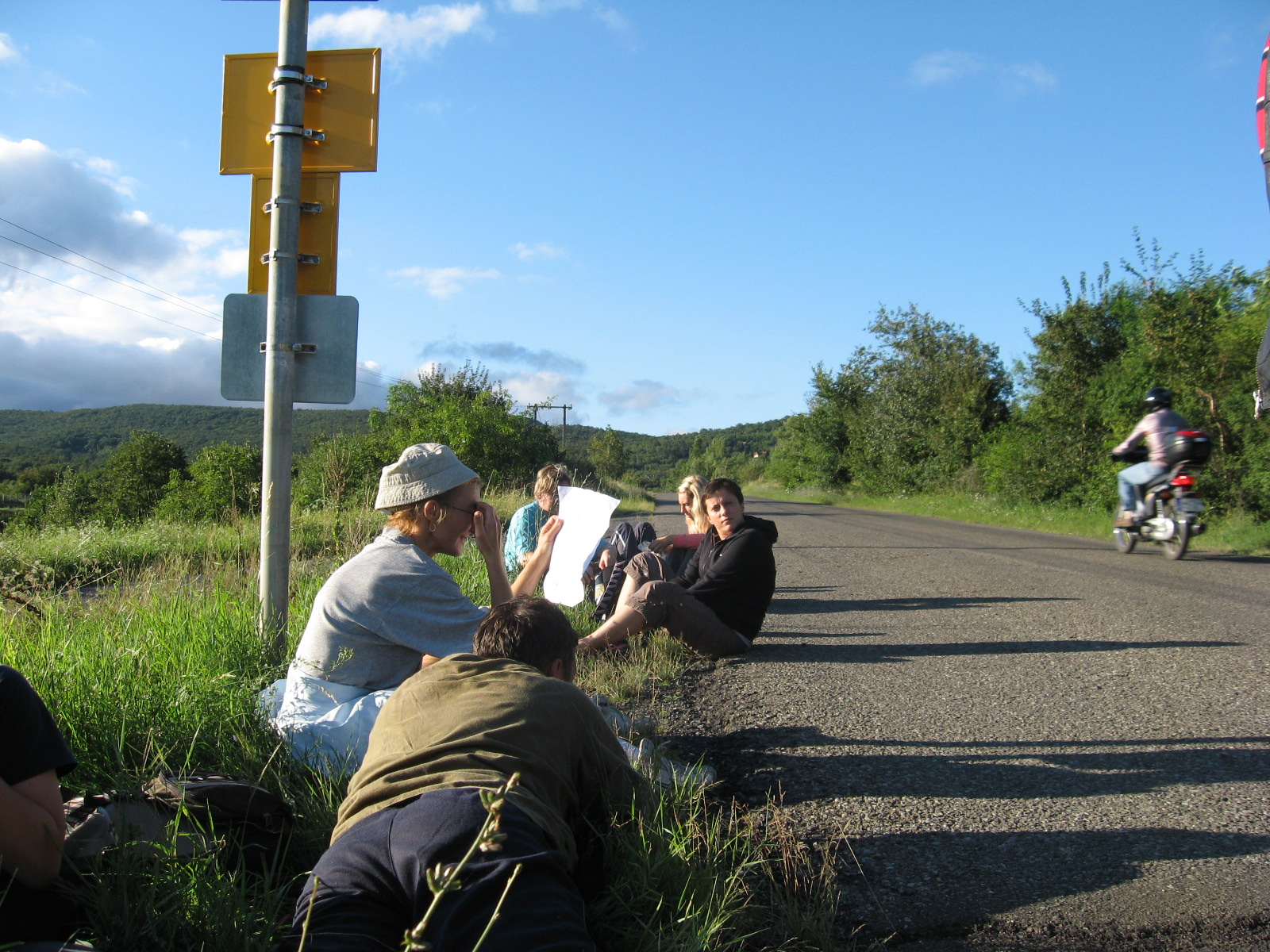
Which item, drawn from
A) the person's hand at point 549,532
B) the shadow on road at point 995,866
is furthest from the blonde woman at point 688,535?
the shadow on road at point 995,866

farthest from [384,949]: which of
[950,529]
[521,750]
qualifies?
[950,529]

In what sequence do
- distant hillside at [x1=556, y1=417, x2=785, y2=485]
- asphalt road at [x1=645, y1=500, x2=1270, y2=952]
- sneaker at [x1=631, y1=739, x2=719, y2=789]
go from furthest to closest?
distant hillside at [x1=556, y1=417, x2=785, y2=485]
sneaker at [x1=631, y1=739, x2=719, y2=789]
asphalt road at [x1=645, y1=500, x2=1270, y2=952]

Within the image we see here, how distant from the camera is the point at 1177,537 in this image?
35.0 ft

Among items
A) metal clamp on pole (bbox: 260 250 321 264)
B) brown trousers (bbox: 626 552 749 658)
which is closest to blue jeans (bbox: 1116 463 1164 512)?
brown trousers (bbox: 626 552 749 658)

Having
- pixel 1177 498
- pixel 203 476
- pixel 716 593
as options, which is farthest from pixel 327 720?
pixel 203 476

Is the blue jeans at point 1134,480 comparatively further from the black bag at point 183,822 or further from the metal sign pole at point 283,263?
the black bag at point 183,822

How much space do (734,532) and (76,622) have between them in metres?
4.04

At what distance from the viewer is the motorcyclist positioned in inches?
430

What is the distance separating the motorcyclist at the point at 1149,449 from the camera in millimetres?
10914

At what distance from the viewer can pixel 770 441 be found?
141 m

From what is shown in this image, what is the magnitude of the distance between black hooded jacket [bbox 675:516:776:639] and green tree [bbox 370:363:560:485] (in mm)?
20832

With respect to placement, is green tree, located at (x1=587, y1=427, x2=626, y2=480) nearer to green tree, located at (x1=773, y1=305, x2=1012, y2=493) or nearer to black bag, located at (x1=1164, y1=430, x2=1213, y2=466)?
green tree, located at (x1=773, y1=305, x2=1012, y2=493)

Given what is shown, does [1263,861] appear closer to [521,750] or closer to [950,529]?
[521,750]

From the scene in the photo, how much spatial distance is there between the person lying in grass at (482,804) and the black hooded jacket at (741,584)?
10.9ft
